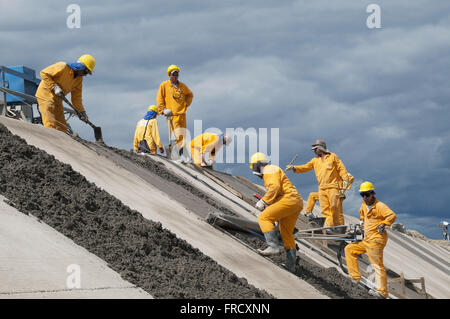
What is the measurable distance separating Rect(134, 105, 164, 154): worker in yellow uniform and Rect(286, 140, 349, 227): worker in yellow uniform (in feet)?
12.8

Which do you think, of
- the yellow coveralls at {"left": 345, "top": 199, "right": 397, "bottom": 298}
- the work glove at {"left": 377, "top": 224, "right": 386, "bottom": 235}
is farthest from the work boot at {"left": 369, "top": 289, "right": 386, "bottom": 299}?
the work glove at {"left": 377, "top": 224, "right": 386, "bottom": 235}

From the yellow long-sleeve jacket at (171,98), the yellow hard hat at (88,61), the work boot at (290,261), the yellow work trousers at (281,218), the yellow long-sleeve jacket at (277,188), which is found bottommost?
the work boot at (290,261)

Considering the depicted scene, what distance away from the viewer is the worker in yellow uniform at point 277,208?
829 centimetres

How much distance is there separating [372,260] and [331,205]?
8.79 ft

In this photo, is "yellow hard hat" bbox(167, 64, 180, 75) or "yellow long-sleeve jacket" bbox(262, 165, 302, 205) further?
"yellow hard hat" bbox(167, 64, 180, 75)

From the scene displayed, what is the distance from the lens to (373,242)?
9609 mm

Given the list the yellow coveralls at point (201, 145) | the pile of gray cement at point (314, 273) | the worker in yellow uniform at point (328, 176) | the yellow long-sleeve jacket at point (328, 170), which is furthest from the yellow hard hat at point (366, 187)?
the yellow coveralls at point (201, 145)

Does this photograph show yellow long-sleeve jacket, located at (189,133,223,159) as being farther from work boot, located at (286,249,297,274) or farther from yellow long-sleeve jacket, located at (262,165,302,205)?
work boot, located at (286,249,297,274)

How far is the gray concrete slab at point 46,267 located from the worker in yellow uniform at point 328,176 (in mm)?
6602

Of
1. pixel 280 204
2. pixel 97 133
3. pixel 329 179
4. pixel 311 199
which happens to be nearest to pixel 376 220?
pixel 280 204

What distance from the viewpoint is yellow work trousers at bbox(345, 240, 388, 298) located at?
30.6 feet

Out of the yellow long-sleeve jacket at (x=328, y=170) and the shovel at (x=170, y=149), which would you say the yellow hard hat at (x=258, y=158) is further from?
the shovel at (x=170, y=149)
